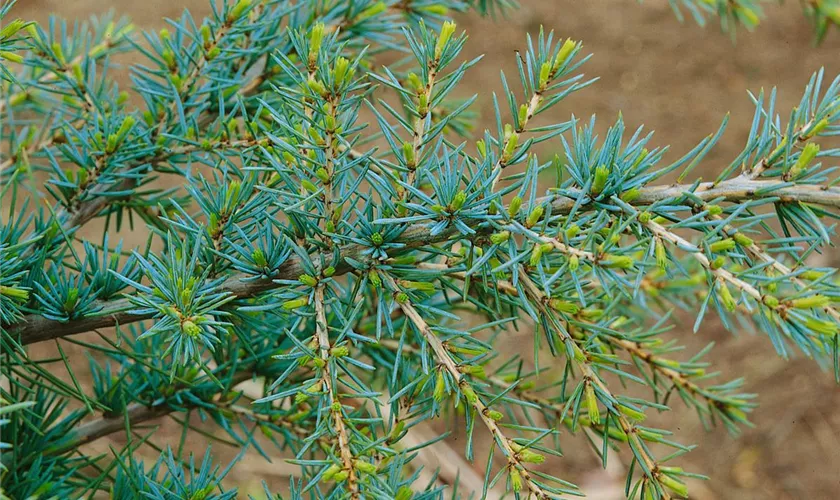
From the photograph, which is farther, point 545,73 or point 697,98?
point 697,98

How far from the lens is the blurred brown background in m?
1.88

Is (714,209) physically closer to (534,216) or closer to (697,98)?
(534,216)

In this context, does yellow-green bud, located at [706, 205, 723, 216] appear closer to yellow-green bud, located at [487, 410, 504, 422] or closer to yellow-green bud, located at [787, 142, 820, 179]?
yellow-green bud, located at [787, 142, 820, 179]

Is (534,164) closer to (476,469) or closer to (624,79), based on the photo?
(476,469)

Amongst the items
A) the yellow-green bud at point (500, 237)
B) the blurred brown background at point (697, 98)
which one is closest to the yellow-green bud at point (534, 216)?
the yellow-green bud at point (500, 237)

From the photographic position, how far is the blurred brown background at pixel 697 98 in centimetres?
188

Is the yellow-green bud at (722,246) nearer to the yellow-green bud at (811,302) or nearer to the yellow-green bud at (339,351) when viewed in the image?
the yellow-green bud at (811,302)

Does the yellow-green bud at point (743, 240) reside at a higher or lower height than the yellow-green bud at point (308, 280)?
higher

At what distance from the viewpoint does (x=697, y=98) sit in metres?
2.67

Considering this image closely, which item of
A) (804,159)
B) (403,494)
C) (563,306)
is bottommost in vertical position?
(403,494)

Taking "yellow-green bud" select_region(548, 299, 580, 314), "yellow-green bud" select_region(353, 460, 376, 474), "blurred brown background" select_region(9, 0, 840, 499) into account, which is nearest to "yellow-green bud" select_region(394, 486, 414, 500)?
"yellow-green bud" select_region(353, 460, 376, 474)

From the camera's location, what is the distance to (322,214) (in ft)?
1.61

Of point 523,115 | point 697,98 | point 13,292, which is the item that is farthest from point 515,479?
point 697,98

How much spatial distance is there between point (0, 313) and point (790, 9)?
3.13m
